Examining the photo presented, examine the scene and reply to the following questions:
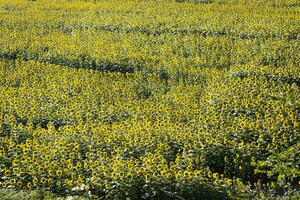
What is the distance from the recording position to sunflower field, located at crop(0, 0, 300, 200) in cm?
696

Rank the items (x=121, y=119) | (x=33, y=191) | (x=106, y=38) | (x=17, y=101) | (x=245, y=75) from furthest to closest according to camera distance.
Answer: (x=106, y=38) → (x=245, y=75) → (x=17, y=101) → (x=121, y=119) → (x=33, y=191)

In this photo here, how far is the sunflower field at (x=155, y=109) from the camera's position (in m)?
6.96

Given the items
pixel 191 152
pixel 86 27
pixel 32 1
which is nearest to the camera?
pixel 191 152

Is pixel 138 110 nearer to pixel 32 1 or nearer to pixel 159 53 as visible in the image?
pixel 159 53

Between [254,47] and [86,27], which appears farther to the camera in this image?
[86,27]

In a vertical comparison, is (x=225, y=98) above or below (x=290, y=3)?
below

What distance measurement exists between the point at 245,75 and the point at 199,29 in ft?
20.6

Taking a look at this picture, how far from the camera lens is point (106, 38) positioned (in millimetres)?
17328

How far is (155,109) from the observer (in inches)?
388

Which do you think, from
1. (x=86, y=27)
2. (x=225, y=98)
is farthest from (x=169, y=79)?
(x=86, y=27)

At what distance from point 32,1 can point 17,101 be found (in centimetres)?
1909

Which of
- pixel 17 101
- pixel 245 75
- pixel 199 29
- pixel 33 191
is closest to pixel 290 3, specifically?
pixel 199 29

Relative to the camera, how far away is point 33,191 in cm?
654

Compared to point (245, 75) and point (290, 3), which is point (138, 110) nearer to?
point (245, 75)
